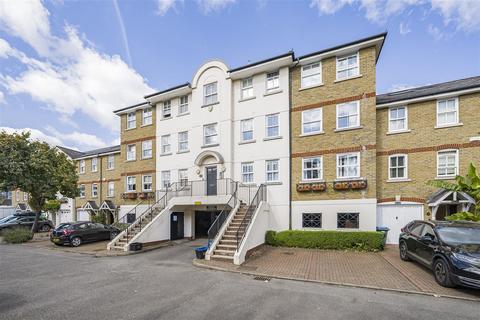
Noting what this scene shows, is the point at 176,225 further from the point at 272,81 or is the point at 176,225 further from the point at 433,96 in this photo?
the point at 433,96

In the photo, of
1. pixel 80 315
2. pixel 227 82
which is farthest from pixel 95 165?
pixel 80 315

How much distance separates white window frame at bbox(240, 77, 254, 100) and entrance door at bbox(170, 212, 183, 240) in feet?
28.6

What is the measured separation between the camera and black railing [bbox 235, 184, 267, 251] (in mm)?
11055

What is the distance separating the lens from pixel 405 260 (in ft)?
32.3

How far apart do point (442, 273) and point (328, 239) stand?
5.50 metres

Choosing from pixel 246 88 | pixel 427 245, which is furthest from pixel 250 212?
pixel 246 88

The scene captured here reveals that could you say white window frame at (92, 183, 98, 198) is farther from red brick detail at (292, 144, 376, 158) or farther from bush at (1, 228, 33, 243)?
red brick detail at (292, 144, 376, 158)

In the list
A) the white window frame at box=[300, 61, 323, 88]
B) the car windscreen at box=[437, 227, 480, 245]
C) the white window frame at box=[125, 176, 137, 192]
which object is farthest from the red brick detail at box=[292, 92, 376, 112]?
the white window frame at box=[125, 176, 137, 192]

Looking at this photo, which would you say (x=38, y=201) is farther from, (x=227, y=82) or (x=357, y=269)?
(x=357, y=269)

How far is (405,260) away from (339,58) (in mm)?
10515

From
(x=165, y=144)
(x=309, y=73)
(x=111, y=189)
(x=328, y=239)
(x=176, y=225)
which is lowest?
(x=176, y=225)

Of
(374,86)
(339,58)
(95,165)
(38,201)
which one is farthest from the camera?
(95,165)

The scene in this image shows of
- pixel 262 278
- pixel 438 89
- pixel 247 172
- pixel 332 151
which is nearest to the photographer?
pixel 262 278

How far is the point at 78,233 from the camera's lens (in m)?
15.0
